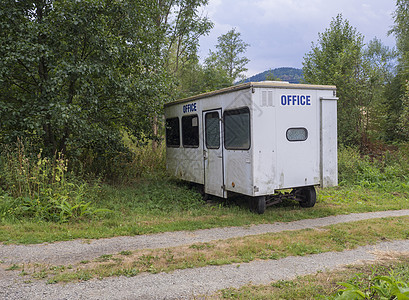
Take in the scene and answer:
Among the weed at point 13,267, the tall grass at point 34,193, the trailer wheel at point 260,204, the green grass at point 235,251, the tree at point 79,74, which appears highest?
the tree at point 79,74

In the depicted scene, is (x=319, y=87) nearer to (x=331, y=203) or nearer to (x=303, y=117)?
(x=303, y=117)

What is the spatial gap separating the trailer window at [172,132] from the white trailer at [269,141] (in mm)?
1800

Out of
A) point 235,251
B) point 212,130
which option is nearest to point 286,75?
point 212,130

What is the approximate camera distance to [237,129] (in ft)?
26.8

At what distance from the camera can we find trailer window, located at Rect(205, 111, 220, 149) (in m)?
8.90

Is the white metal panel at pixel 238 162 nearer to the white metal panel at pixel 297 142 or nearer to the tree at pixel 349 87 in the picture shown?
the white metal panel at pixel 297 142

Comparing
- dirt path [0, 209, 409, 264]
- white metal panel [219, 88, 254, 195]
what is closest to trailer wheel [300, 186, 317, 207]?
dirt path [0, 209, 409, 264]

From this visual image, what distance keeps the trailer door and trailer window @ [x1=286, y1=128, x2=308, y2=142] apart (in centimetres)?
167

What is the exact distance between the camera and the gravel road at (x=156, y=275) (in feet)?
13.4

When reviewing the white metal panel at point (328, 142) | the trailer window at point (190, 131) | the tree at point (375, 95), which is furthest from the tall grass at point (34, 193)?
the tree at point (375, 95)

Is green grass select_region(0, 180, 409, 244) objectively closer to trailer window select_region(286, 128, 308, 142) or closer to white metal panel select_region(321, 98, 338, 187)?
white metal panel select_region(321, 98, 338, 187)

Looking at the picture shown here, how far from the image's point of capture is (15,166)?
26.2ft

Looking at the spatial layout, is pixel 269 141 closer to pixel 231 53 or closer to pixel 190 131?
pixel 190 131

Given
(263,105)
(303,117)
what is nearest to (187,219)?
(263,105)
